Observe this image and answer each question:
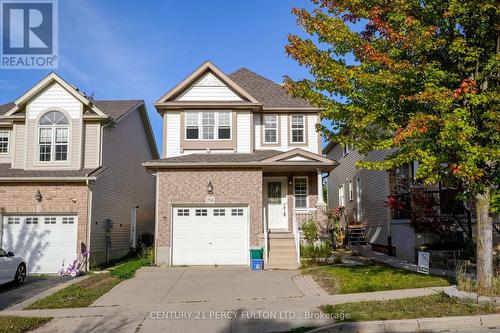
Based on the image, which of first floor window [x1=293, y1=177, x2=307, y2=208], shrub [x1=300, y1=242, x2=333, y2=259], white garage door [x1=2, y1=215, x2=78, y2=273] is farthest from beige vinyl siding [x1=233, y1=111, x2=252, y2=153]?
white garage door [x1=2, y1=215, x2=78, y2=273]

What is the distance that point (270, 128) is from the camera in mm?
20844

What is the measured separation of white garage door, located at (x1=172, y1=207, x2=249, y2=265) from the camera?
18.0 metres

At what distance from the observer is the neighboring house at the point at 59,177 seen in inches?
703

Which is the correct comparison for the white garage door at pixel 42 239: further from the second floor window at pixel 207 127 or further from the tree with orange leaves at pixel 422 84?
the tree with orange leaves at pixel 422 84

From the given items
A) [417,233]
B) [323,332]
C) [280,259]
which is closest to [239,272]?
Result: [280,259]

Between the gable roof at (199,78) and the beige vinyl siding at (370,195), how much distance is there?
5.22 m

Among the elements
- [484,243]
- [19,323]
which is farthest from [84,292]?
[484,243]

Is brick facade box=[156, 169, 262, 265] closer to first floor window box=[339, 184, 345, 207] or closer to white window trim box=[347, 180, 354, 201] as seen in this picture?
white window trim box=[347, 180, 354, 201]

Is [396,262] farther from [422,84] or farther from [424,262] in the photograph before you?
[422,84]

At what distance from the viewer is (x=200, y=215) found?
1831 centimetres

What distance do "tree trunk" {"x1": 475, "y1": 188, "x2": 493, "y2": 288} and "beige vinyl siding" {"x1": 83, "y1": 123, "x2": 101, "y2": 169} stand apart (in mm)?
15072

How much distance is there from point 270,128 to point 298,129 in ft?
4.34

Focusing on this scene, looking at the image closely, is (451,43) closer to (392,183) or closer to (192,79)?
(392,183)

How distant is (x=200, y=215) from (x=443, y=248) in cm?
930
